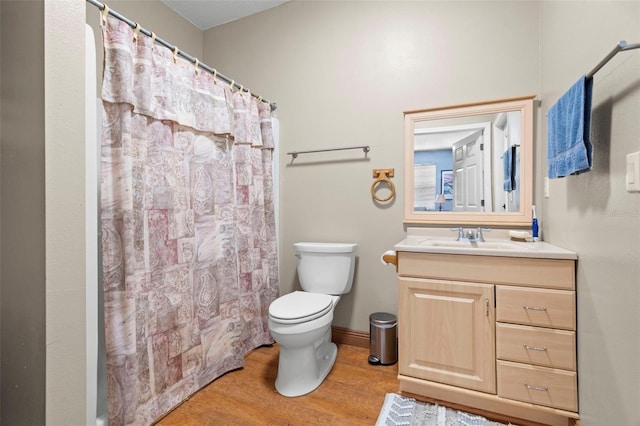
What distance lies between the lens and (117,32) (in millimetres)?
1372

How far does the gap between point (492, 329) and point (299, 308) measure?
3.27 feet

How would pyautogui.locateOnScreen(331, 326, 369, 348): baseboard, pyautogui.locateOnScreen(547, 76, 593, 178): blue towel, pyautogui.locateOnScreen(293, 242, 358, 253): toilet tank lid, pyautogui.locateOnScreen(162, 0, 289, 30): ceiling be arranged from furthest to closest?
1. pyautogui.locateOnScreen(162, 0, 289, 30): ceiling
2. pyautogui.locateOnScreen(331, 326, 369, 348): baseboard
3. pyautogui.locateOnScreen(293, 242, 358, 253): toilet tank lid
4. pyautogui.locateOnScreen(547, 76, 593, 178): blue towel

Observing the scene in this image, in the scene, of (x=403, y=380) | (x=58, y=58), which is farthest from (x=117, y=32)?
(x=403, y=380)

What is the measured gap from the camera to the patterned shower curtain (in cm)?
137

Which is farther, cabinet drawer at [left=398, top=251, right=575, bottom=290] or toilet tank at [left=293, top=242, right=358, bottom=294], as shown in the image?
toilet tank at [left=293, top=242, right=358, bottom=294]

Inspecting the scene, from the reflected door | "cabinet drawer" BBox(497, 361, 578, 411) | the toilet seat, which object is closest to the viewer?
"cabinet drawer" BBox(497, 361, 578, 411)

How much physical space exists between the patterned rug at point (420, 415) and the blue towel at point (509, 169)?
1.31 m

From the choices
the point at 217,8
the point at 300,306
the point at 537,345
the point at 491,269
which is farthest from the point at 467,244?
the point at 217,8

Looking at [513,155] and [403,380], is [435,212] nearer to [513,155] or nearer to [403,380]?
[513,155]

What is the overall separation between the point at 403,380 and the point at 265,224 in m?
1.37

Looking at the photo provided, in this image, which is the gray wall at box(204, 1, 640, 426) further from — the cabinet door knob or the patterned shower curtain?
the patterned shower curtain

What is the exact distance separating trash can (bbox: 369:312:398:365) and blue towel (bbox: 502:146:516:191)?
1134 mm

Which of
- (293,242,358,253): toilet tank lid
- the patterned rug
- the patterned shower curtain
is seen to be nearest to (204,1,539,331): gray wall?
(293,242,358,253): toilet tank lid

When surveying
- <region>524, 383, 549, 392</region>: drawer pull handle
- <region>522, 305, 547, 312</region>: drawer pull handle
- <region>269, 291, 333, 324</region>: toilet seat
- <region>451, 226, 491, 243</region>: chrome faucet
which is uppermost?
<region>451, 226, 491, 243</region>: chrome faucet
